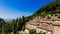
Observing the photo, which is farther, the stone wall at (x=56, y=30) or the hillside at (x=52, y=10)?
the hillside at (x=52, y=10)

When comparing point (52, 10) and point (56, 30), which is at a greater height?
point (52, 10)

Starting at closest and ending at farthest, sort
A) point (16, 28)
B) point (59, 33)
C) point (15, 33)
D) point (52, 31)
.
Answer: point (59, 33) → point (52, 31) → point (15, 33) → point (16, 28)

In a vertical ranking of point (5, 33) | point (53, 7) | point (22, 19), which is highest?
point (53, 7)

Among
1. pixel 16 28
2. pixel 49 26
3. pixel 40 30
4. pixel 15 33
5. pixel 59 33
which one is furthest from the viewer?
pixel 16 28

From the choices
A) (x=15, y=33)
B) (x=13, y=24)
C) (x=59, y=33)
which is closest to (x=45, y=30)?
(x=59, y=33)

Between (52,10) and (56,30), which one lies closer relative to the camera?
(56,30)

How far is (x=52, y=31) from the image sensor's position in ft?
59.4

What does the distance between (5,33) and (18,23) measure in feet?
12.1

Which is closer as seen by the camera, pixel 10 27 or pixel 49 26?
pixel 49 26

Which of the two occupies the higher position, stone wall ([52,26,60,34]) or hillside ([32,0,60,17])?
hillside ([32,0,60,17])

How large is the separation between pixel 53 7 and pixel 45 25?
12.2 metres

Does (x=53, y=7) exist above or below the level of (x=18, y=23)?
above

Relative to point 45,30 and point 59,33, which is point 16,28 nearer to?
point 45,30

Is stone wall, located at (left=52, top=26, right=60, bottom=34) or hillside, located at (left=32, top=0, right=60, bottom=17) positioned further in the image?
hillside, located at (left=32, top=0, right=60, bottom=17)
